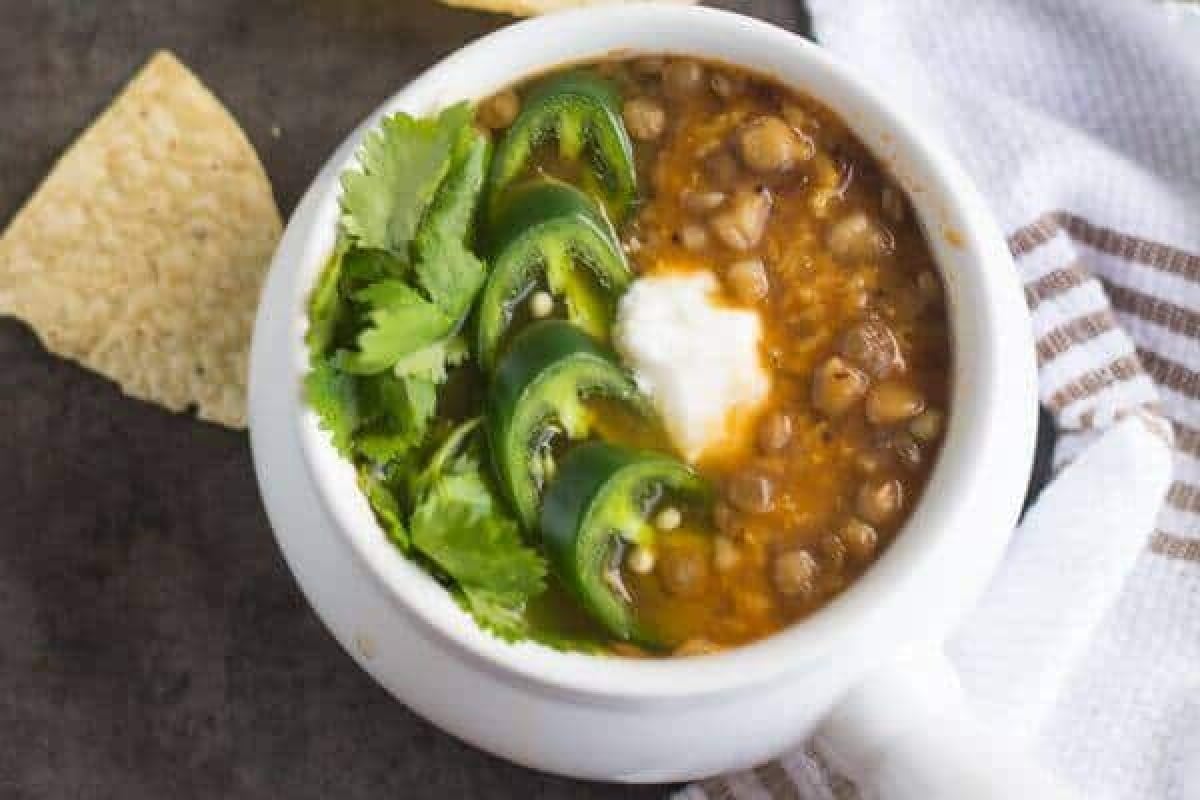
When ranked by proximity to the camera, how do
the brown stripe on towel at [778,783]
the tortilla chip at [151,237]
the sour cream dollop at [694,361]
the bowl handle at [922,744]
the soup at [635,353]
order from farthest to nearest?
the tortilla chip at [151,237]
the brown stripe on towel at [778,783]
the sour cream dollop at [694,361]
the soup at [635,353]
the bowl handle at [922,744]

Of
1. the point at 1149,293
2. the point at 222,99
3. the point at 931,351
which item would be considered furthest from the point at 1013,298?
the point at 222,99

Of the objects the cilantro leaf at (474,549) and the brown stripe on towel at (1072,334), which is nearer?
the cilantro leaf at (474,549)

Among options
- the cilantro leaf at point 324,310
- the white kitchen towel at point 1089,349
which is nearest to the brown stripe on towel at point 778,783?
the white kitchen towel at point 1089,349

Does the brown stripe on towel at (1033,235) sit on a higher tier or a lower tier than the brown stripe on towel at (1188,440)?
higher

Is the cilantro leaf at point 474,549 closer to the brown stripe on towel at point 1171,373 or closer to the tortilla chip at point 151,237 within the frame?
the tortilla chip at point 151,237

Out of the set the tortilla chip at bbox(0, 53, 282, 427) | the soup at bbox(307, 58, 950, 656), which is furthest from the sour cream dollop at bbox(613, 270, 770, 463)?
the tortilla chip at bbox(0, 53, 282, 427)

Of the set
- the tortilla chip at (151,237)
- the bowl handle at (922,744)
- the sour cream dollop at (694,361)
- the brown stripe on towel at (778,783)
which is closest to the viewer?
the bowl handle at (922,744)

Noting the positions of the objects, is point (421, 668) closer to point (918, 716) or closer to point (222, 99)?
point (918, 716)

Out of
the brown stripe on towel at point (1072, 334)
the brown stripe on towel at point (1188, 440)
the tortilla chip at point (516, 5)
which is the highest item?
the tortilla chip at point (516, 5)
